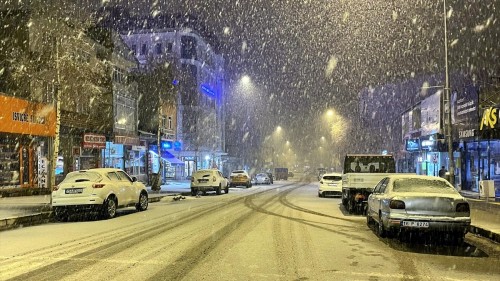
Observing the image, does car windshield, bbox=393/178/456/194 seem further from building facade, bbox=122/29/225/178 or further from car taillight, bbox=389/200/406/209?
building facade, bbox=122/29/225/178

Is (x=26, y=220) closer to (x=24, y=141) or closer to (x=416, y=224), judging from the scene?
(x=416, y=224)

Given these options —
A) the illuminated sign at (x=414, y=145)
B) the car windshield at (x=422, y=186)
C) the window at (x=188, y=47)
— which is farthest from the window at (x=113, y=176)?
the window at (x=188, y=47)

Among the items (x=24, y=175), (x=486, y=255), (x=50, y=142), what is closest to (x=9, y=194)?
(x=24, y=175)

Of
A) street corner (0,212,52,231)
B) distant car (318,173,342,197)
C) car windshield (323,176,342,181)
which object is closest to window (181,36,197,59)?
car windshield (323,176,342,181)

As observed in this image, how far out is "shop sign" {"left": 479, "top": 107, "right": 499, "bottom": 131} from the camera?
2214cm

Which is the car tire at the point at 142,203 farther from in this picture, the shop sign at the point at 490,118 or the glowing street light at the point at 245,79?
the glowing street light at the point at 245,79

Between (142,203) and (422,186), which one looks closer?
(422,186)

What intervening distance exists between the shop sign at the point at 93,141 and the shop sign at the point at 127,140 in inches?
143

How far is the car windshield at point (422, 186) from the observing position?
1082 centimetres

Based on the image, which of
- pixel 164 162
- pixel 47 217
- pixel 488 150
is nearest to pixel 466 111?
pixel 488 150

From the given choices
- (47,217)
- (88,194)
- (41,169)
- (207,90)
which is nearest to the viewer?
(88,194)

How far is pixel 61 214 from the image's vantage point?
15289 mm

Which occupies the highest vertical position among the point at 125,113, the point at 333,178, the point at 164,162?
the point at 125,113

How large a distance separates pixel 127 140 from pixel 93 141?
22.0 ft
